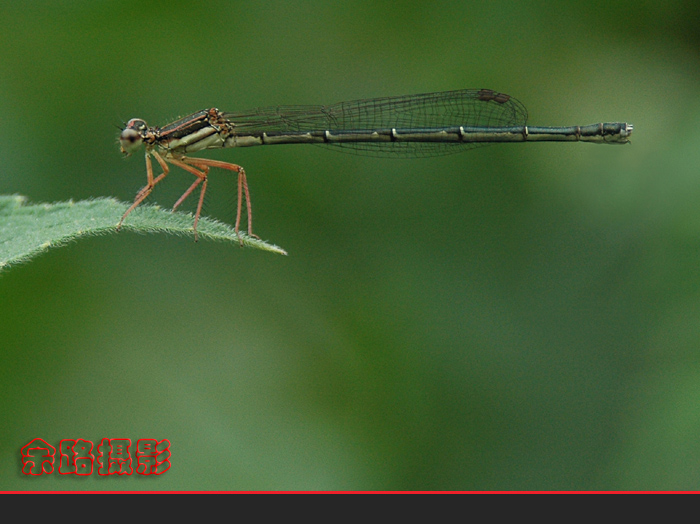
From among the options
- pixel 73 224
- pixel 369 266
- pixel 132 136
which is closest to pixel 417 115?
pixel 369 266

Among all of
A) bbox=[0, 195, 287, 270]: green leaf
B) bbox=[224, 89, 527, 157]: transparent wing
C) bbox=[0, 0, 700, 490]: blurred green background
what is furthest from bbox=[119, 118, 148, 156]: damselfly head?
bbox=[0, 195, 287, 270]: green leaf

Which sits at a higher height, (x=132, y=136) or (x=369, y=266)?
(x=132, y=136)

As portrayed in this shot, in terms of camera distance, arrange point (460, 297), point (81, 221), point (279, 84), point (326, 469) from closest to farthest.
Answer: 1. point (81, 221)
2. point (326, 469)
3. point (460, 297)
4. point (279, 84)

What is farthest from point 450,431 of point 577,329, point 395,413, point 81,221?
point 81,221

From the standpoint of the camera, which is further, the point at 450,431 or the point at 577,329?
the point at 577,329

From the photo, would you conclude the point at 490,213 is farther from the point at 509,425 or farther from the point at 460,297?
the point at 509,425

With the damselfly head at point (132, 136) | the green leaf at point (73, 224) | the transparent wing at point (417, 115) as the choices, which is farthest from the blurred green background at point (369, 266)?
the green leaf at point (73, 224)

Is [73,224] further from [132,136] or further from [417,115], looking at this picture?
[417,115]
